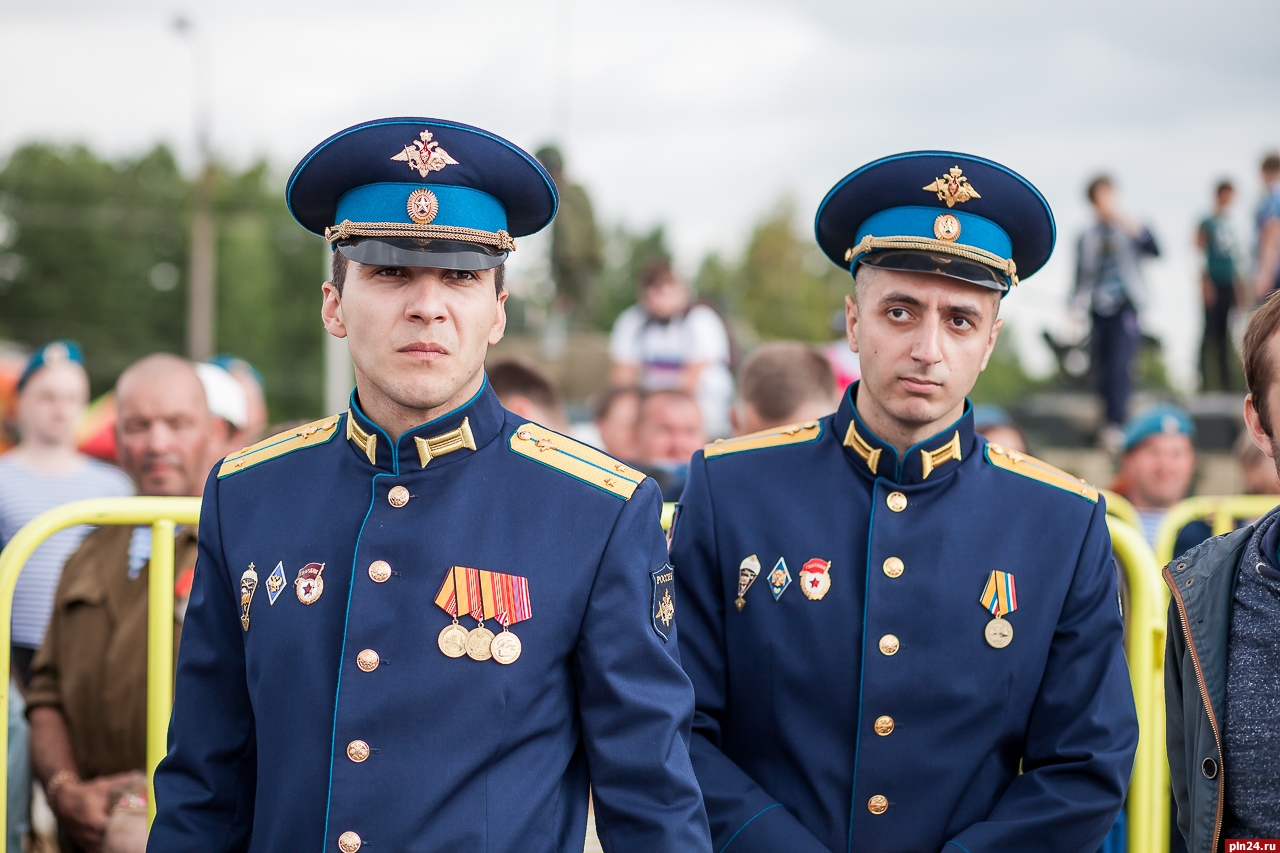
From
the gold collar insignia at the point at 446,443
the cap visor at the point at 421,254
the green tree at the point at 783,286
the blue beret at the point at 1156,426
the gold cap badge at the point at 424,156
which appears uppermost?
the green tree at the point at 783,286

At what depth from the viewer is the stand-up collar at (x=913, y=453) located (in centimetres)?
264

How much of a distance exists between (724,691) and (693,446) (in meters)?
3.11

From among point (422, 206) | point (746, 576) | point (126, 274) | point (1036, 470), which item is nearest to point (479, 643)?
point (746, 576)

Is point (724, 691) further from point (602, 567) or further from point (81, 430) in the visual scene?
point (81, 430)

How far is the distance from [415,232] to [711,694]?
1.14 m

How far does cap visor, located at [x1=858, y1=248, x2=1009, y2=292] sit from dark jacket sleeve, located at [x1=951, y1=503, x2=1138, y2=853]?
582 millimetres

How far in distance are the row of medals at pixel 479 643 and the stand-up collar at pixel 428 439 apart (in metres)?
0.32

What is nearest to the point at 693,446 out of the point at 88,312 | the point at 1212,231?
the point at 1212,231

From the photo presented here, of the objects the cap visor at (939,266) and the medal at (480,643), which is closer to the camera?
the medal at (480,643)

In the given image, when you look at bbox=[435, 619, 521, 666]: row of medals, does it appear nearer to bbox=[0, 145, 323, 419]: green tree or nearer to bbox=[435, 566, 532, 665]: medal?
bbox=[435, 566, 532, 665]: medal

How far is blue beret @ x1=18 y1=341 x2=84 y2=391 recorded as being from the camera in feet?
21.1

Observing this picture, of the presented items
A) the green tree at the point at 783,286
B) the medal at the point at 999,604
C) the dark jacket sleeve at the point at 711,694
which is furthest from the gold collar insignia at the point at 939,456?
the green tree at the point at 783,286

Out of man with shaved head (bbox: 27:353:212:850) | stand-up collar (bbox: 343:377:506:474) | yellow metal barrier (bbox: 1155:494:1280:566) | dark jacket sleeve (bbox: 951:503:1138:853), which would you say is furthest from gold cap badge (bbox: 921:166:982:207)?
yellow metal barrier (bbox: 1155:494:1280:566)

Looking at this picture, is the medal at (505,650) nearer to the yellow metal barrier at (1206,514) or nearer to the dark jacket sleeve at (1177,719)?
the dark jacket sleeve at (1177,719)
